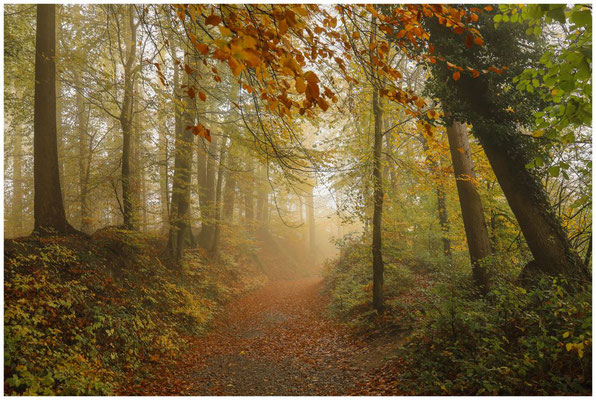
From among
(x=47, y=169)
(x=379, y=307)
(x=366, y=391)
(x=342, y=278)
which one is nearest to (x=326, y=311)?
(x=379, y=307)

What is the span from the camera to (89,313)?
6.09 meters

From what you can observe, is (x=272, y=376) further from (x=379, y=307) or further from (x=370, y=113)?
(x=370, y=113)

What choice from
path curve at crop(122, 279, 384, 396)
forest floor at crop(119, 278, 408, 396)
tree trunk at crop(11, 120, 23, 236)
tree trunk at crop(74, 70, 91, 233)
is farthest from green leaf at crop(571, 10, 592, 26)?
tree trunk at crop(11, 120, 23, 236)

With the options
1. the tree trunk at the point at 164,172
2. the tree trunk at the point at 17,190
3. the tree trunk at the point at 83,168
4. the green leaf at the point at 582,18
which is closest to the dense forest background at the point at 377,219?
the green leaf at the point at 582,18

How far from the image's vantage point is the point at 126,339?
613 centimetres

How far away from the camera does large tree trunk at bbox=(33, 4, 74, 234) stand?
24.7ft

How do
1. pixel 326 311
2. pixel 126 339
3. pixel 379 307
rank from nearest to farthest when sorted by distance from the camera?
pixel 126 339 < pixel 379 307 < pixel 326 311

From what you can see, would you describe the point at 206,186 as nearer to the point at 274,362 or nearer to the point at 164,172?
the point at 164,172

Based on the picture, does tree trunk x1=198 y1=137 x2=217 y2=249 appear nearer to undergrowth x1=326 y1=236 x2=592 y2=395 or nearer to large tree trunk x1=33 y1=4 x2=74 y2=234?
large tree trunk x1=33 y1=4 x2=74 y2=234

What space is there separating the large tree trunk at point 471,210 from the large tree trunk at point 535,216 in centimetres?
139

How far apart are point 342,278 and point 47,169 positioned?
10927mm

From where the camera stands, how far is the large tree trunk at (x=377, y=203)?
8391 millimetres

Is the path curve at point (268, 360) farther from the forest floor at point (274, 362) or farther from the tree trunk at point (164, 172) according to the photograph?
the tree trunk at point (164, 172)

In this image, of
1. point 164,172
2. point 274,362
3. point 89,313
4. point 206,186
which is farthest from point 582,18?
point 164,172
